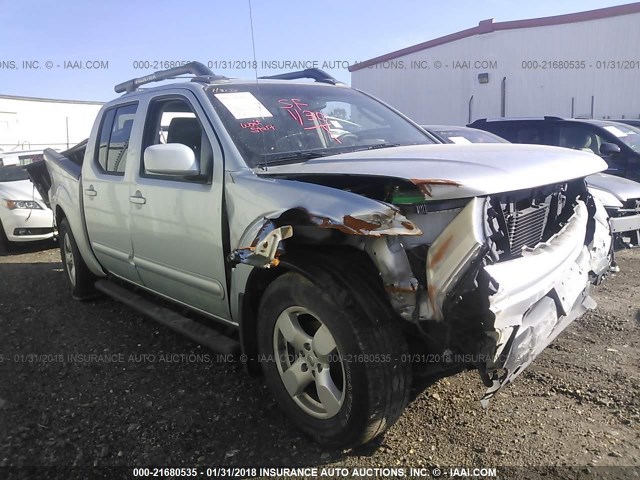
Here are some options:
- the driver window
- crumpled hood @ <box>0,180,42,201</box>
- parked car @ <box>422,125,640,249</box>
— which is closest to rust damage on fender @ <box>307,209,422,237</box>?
parked car @ <box>422,125,640,249</box>

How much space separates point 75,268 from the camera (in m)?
5.04

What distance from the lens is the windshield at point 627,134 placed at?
295 inches

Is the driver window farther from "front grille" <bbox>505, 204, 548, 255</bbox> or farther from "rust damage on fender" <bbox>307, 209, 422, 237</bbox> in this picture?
"rust damage on fender" <bbox>307, 209, 422, 237</bbox>

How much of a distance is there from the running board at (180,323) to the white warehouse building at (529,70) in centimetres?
1620

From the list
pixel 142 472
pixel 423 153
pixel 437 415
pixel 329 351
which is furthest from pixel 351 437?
pixel 423 153

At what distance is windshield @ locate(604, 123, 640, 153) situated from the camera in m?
7.50

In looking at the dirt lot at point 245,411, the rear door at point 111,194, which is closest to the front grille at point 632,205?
the dirt lot at point 245,411

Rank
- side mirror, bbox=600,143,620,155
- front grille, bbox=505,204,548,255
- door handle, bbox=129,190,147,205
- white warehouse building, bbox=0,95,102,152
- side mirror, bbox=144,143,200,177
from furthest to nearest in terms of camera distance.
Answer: white warehouse building, bbox=0,95,102,152 < side mirror, bbox=600,143,620,155 < door handle, bbox=129,190,147,205 < side mirror, bbox=144,143,200,177 < front grille, bbox=505,204,548,255

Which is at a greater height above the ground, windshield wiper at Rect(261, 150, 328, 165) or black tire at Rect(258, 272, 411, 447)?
windshield wiper at Rect(261, 150, 328, 165)

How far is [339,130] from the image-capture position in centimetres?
341

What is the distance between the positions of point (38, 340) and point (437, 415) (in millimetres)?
3203

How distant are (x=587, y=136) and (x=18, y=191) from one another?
848 centimetres

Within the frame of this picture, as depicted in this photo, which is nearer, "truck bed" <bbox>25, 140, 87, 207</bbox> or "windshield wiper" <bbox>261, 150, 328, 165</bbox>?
"windshield wiper" <bbox>261, 150, 328, 165</bbox>

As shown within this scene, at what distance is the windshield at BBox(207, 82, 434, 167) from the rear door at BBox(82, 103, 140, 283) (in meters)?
1.13
